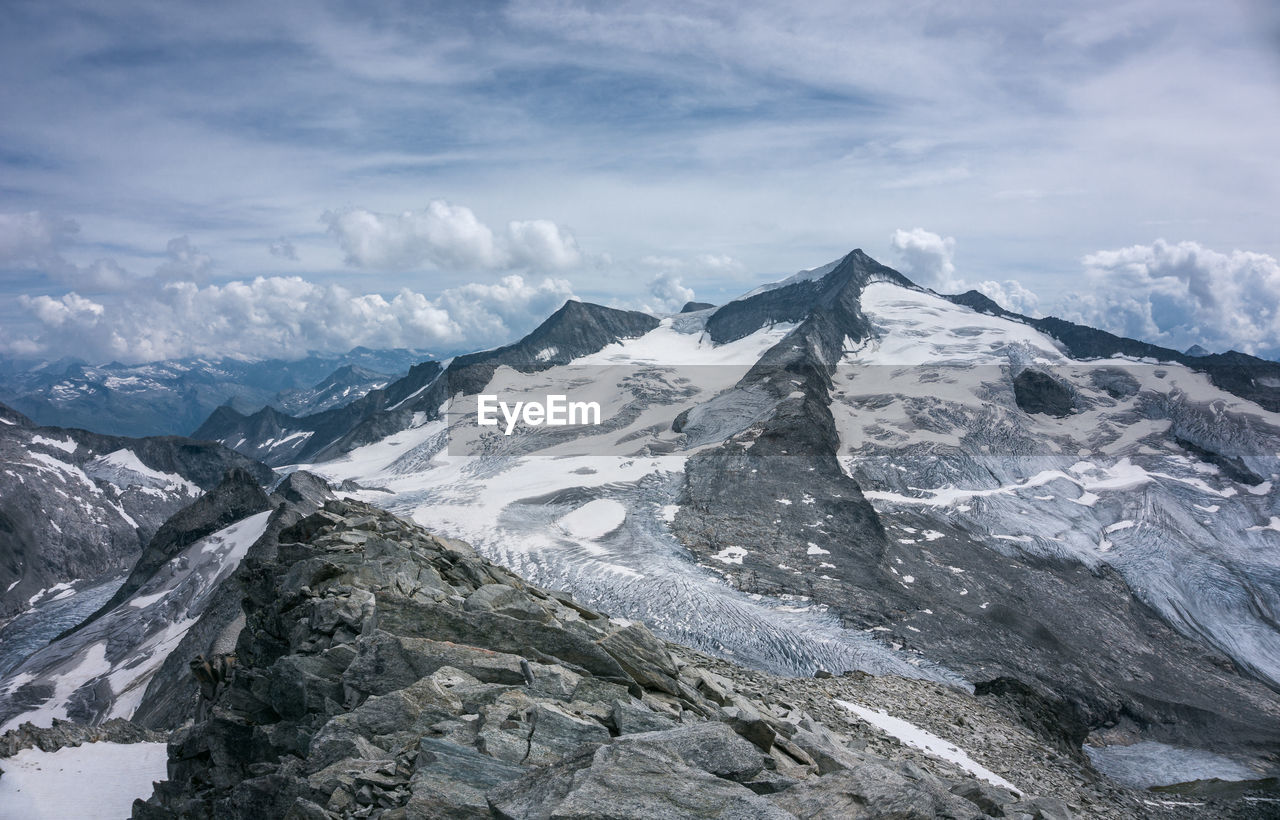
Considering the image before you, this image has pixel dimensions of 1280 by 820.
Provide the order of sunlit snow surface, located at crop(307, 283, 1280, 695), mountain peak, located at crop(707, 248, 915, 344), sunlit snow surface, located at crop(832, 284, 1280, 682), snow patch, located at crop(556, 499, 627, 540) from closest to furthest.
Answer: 1. sunlit snow surface, located at crop(307, 283, 1280, 695)
2. snow patch, located at crop(556, 499, 627, 540)
3. sunlit snow surface, located at crop(832, 284, 1280, 682)
4. mountain peak, located at crop(707, 248, 915, 344)

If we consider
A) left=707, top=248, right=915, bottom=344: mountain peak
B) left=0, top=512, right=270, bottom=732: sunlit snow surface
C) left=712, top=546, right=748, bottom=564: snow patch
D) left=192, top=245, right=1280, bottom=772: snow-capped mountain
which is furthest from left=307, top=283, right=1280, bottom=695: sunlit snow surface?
left=707, top=248, right=915, bottom=344: mountain peak

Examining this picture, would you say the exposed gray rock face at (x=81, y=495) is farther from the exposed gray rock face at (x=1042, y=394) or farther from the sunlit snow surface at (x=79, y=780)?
the exposed gray rock face at (x=1042, y=394)

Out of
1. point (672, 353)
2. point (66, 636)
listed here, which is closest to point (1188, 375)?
point (672, 353)

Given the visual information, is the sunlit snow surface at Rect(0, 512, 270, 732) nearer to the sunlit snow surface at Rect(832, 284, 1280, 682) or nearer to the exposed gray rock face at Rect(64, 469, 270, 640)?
the exposed gray rock face at Rect(64, 469, 270, 640)

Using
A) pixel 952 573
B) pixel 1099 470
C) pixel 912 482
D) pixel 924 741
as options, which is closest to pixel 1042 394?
pixel 1099 470

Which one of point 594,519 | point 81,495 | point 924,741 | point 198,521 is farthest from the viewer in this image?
point 81,495

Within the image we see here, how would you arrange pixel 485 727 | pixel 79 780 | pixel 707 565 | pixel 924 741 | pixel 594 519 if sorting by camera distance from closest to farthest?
pixel 485 727, pixel 79 780, pixel 924 741, pixel 707 565, pixel 594 519

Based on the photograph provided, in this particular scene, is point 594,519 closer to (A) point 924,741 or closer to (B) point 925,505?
(B) point 925,505
